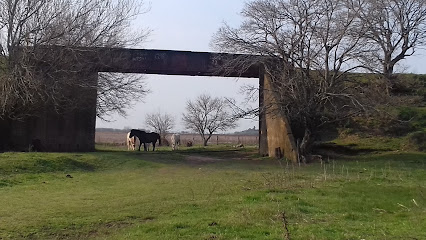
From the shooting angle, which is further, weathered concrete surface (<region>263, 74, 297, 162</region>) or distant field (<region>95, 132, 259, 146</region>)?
distant field (<region>95, 132, 259, 146</region>)

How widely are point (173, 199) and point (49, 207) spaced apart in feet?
8.43

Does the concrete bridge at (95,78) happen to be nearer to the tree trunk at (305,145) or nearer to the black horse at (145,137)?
the tree trunk at (305,145)

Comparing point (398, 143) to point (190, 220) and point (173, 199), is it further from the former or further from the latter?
point (190, 220)

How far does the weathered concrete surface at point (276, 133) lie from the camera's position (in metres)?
21.7

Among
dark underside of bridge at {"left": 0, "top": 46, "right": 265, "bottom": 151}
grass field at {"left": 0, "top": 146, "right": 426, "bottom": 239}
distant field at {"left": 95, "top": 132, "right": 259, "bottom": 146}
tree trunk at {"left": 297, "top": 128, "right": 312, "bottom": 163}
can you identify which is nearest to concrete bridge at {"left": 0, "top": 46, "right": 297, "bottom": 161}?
dark underside of bridge at {"left": 0, "top": 46, "right": 265, "bottom": 151}

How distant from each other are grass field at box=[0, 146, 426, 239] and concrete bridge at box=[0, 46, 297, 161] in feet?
25.2

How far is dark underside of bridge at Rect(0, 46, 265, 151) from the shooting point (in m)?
24.8

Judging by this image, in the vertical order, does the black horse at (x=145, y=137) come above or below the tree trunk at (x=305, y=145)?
above

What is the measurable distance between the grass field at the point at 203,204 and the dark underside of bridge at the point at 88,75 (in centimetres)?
843

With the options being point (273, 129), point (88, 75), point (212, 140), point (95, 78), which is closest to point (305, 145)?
point (273, 129)

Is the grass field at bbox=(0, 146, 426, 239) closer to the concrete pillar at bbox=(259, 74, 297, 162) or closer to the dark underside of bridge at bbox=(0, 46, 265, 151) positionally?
the concrete pillar at bbox=(259, 74, 297, 162)

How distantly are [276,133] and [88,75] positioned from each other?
9.92 meters

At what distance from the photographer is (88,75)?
2497 centimetres

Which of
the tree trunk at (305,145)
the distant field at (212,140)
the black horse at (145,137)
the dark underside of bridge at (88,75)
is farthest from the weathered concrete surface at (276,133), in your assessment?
the distant field at (212,140)
